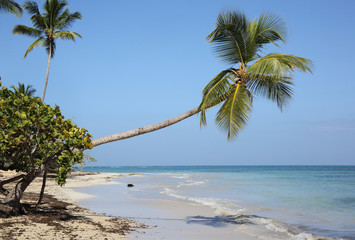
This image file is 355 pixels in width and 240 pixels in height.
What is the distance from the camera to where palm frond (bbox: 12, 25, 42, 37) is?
73.4 ft

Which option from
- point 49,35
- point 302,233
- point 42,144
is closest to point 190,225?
point 302,233

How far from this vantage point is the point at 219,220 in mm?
12188

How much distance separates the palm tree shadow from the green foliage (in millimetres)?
5110

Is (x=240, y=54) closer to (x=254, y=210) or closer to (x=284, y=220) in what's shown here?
(x=284, y=220)

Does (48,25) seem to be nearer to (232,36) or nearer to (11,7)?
(11,7)

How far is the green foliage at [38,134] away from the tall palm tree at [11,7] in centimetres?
1196

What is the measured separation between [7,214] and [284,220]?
9917mm

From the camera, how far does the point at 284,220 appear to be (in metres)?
13.2

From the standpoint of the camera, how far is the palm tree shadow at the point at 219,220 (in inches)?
446

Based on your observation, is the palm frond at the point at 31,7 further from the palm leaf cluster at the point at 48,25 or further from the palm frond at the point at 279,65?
the palm frond at the point at 279,65

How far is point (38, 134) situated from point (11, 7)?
43.7 feet

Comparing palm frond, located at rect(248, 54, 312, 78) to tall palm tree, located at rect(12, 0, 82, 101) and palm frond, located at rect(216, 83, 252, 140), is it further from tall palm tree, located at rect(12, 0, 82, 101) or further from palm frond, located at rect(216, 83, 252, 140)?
tall palm tree, located at rect(12, 0, 82, 101)

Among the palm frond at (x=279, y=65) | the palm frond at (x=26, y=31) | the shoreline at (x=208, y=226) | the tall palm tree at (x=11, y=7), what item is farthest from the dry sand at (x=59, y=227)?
the palm frond at (x=26, y=31)

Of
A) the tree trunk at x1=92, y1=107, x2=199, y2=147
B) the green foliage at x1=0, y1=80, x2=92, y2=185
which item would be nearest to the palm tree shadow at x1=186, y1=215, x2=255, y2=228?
the tree trunk at x1=92, y1=107, x2=199, y2=147
